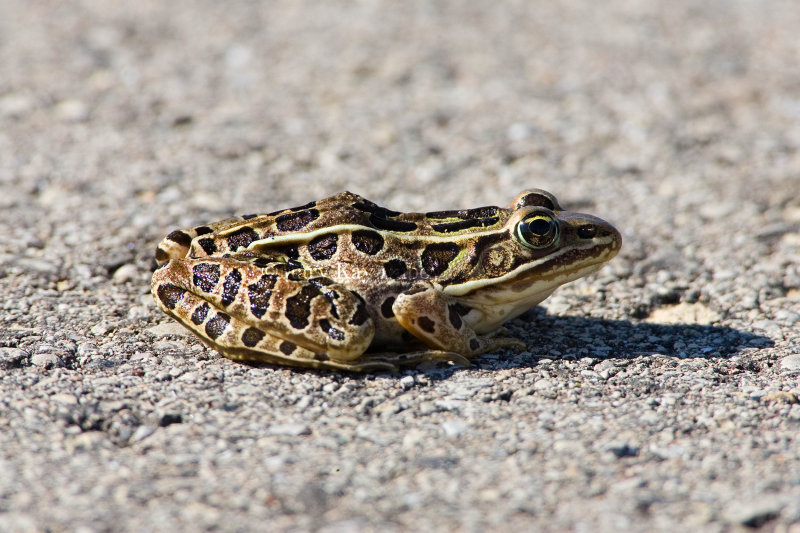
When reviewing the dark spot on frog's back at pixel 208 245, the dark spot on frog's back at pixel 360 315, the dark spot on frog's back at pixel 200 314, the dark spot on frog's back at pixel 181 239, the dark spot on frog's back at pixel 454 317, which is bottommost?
the dark spot on frog's back at pixel 454 317

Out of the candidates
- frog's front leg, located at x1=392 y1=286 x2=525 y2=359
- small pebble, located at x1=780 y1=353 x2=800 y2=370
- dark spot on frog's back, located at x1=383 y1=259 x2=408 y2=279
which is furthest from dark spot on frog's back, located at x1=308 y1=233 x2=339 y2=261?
small pebble, located at x1=780 y1=353 x2=800 y2=370

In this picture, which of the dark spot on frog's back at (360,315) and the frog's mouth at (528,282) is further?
the frog's mouth at (528,282)

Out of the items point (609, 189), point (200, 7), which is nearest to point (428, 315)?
point (609, 189)

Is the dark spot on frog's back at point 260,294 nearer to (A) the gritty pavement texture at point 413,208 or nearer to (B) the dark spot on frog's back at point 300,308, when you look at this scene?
(B) the dark spot on frog's back at point 300,308

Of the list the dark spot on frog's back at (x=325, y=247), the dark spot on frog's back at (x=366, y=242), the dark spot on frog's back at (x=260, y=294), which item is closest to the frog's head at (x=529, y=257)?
the dark spot on frog's back at (x=366, y=242)

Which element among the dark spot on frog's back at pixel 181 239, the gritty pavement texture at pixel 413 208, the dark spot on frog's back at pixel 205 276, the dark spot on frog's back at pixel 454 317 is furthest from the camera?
the dark spot on frog's back at pixel 181 239

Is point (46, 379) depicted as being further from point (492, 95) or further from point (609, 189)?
point (492, 95)

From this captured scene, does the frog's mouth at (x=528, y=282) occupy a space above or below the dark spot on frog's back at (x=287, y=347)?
above

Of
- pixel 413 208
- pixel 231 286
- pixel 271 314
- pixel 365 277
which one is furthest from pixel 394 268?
pixel 413 208
